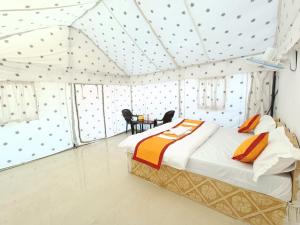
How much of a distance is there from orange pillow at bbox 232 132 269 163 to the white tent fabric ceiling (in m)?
1.88

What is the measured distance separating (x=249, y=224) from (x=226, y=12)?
277cm

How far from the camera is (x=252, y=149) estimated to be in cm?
154

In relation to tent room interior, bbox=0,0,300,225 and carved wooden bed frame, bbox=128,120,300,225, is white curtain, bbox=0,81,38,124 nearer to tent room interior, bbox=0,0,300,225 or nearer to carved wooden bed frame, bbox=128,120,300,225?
tent room interior, bbox=0,0,300,225

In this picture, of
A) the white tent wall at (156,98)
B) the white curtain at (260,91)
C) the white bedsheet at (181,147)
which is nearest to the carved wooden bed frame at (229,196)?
the white bedsheet at (181,147)

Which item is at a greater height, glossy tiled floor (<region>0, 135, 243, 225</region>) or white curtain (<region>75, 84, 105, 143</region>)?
white curtain (<region>75, 84, 105, 143</region>)

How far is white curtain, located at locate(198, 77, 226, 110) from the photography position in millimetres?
3605

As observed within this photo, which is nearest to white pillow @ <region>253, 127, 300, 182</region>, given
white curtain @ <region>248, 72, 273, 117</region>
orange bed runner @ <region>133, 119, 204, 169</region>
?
orange bed runner @ <region>133, 119, 204, 169</region>

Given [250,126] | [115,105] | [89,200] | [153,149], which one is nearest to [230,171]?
[153,149]

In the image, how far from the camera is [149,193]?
1958 mm

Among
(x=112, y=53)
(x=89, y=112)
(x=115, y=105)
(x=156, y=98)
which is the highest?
(x=112, y=53)

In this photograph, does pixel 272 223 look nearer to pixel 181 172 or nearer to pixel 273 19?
pixel 181 172

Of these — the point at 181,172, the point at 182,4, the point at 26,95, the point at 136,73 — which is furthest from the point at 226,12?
the point at 26,95

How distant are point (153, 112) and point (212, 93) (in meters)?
1.98

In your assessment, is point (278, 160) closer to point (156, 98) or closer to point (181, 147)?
point (181, 147)
